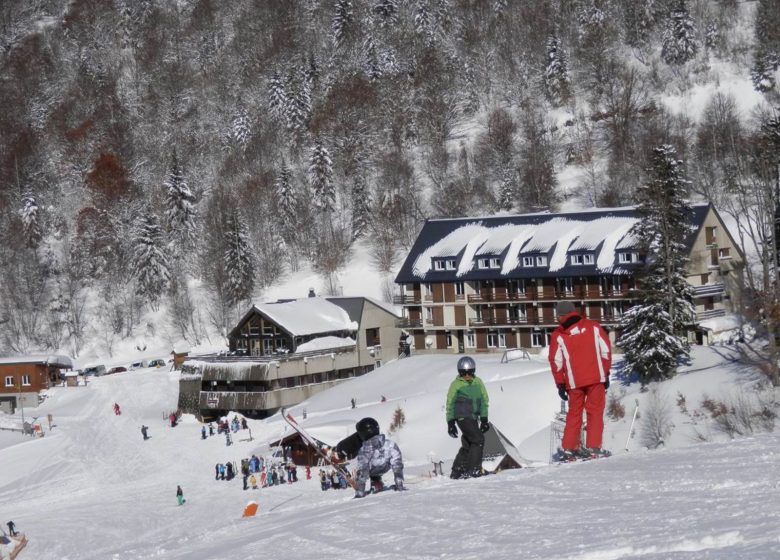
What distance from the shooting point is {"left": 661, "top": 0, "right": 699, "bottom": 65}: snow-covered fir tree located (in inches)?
3194

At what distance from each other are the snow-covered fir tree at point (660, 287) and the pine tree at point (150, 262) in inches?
1775

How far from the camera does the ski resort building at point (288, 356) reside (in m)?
50.0

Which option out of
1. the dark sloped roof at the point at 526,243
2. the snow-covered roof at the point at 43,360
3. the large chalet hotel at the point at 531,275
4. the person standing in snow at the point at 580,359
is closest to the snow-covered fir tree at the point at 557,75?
the dark sloped roof at the point at 526,243

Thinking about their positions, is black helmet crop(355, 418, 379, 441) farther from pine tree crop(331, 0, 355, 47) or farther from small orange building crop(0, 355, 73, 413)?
pine tree crop(331, 0, 355, 47)

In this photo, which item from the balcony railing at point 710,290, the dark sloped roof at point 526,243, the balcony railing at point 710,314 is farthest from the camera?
the dark sloped roof at point 526,243

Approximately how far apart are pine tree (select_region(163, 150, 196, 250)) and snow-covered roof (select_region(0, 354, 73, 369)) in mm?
18503

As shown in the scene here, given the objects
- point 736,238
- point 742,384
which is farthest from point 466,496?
point 736,238

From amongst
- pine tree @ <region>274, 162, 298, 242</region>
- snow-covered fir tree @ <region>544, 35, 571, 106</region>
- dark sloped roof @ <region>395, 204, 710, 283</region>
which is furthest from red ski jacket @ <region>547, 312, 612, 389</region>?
snow-covered fir tree @ <region>544, 35, 571, 106</region>

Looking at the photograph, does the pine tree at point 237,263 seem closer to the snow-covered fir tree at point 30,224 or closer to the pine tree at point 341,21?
the snow-covered fir tree at point 30,224

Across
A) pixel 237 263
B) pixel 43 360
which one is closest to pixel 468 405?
pixel 43 360

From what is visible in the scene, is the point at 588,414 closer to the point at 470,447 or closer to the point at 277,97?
the point at 470,447

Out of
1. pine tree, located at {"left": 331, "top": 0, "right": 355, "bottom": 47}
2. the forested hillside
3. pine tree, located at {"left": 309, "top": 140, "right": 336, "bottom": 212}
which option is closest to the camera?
the forested hillside

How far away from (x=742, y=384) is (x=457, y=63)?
65.7 metres

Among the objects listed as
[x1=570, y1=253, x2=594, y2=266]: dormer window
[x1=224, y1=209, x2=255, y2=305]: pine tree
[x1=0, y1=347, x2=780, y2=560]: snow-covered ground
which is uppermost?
[x1=224, y1=209, x2=255, y2=305]: pine tree
